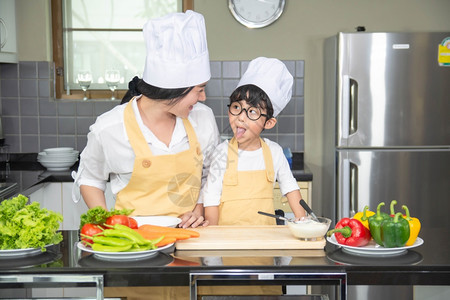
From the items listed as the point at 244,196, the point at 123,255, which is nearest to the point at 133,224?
the point at 123,255

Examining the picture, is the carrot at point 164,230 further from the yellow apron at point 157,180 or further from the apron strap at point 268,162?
the apron strap at point 268,162

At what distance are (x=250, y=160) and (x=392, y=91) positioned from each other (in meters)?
1.66

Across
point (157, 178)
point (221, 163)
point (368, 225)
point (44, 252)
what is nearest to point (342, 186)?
point (221, 163)

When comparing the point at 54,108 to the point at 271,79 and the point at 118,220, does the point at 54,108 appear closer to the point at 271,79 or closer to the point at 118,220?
the point at 271,79

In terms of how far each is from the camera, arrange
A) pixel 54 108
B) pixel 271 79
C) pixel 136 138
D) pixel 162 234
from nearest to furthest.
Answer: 1. pixel 162 234
2. pixel 136 138
3. pixel 271 79
4. pixel 54 108

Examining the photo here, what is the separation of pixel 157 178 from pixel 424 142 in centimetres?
213

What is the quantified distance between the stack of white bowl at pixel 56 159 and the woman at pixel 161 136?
65.6 inches

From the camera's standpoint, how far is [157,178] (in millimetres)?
2381

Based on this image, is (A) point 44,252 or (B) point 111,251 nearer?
(B) point 111,251

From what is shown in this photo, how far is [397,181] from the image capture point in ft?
12.9

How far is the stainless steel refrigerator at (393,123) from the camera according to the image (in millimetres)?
3867

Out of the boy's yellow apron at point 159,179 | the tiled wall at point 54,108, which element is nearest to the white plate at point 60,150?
the tiled wall at point 54,108

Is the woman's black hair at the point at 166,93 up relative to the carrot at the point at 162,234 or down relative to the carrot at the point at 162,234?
up

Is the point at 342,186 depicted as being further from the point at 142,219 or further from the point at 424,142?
the point at 142,219
